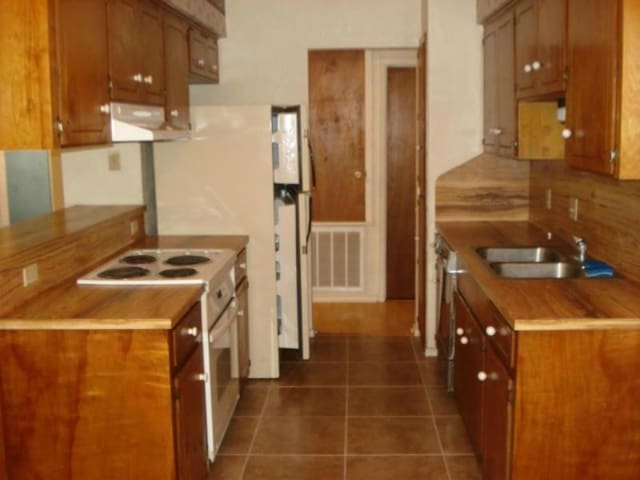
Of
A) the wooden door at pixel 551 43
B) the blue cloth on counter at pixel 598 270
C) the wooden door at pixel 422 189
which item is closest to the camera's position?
the wooden door at pixel 551 43

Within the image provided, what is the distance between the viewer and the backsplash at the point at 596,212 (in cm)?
293

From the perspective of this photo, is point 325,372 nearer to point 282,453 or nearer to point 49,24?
point 282,453

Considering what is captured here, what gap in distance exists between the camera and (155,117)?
3469 mm

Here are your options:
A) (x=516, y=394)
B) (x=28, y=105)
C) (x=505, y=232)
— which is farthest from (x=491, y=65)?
(x=28, y=105)

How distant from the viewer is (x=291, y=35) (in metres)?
4.94

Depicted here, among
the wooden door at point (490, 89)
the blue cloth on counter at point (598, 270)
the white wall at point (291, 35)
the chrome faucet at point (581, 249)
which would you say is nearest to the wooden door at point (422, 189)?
the white wall at point (291, 35)

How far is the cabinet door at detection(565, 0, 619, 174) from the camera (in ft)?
7.80

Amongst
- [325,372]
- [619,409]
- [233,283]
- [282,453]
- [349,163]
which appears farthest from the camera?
[349,163]

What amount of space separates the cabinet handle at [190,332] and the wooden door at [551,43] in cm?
174

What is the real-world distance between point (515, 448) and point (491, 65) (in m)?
2.54

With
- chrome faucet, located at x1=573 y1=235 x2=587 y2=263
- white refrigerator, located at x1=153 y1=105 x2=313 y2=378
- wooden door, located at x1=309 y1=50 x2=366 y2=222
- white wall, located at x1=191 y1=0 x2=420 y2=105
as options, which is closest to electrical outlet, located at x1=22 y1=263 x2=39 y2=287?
white refrigerator, located at x1=153 y1=105 x2=313 y2=378

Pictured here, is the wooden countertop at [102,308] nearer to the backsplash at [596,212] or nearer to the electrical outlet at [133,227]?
the electrical outlet at [133,227]

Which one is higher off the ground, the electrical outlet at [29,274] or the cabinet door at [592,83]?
the cabinet door at [592,83]

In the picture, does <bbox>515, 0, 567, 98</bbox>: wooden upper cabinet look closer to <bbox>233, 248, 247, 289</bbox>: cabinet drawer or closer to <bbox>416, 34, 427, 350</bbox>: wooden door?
<bbox>416, 34, 427, 350</bbox>: wooden door
